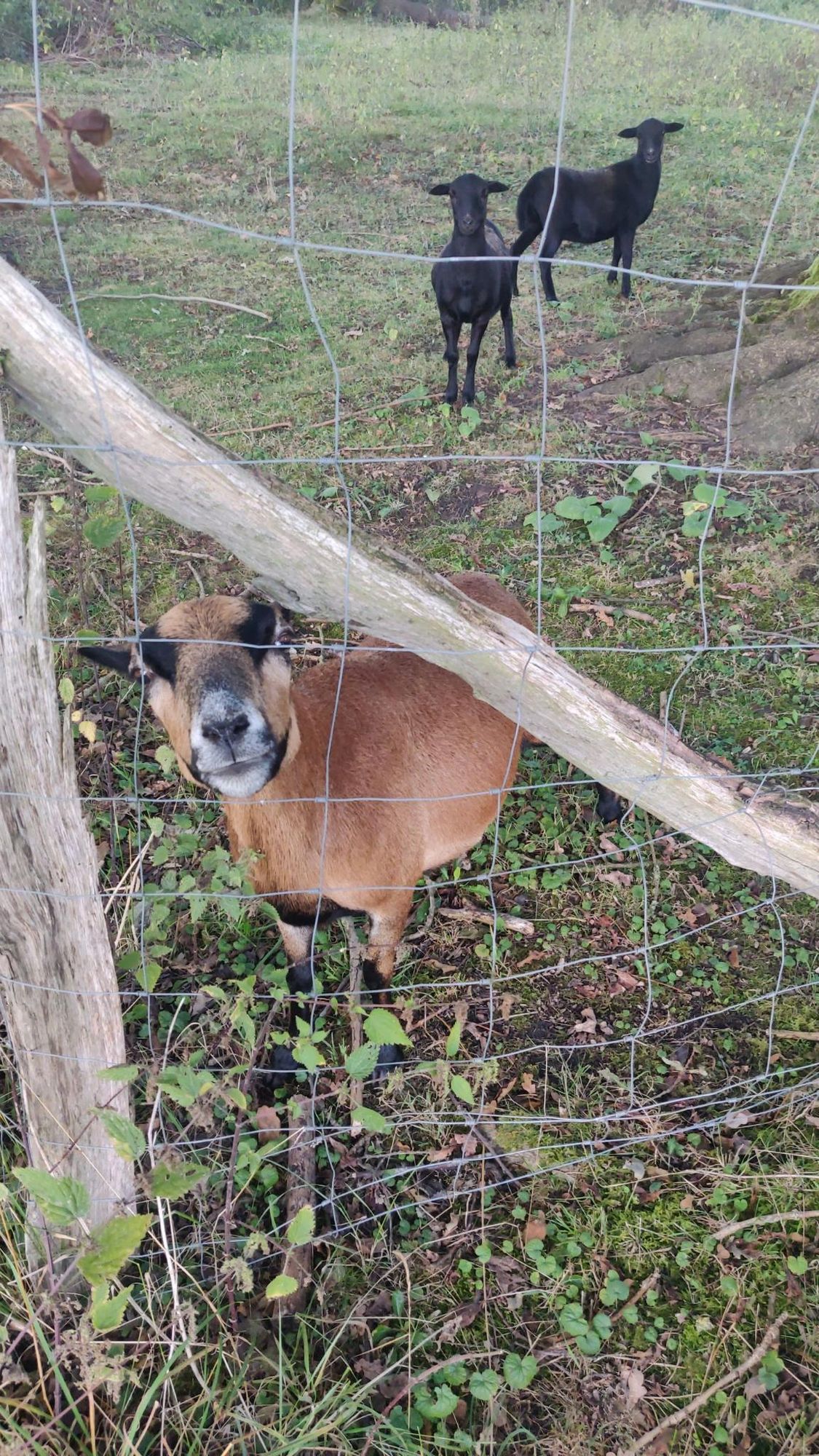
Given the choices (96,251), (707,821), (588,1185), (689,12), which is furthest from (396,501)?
(689,12)

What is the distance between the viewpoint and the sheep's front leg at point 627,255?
25.3 ft

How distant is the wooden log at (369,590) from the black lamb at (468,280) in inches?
175

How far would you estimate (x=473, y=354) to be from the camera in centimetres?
629

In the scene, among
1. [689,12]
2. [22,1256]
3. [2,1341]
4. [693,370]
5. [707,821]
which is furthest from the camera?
[689,12]

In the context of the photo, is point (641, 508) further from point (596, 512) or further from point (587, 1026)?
point (587, 1026)

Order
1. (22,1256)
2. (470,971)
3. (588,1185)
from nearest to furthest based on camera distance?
1. (22,1256)
2. (588,1185)
3. (470,971)

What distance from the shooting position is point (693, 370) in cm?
636

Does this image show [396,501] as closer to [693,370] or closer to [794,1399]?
[693,370]

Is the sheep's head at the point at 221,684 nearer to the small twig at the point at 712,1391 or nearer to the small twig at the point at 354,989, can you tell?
the small twig at the point at 354,989

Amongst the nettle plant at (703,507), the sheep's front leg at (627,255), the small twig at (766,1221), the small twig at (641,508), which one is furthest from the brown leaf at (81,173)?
the sheep's front leg at (627,255)

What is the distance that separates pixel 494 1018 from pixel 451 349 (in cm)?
491

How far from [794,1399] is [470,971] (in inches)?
61.6

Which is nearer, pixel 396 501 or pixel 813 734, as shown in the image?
pixel 813 734

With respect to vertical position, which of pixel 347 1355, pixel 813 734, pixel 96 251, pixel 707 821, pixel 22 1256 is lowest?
pixel 347 1355
